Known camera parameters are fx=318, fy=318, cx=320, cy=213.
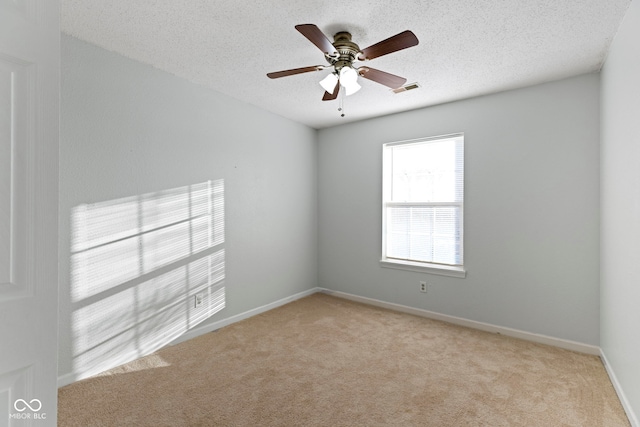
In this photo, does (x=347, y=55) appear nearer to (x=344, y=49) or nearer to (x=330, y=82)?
(x=344, y=49)

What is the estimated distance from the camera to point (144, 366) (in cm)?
256

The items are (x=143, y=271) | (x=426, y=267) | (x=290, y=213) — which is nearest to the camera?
(x=143, y=271)

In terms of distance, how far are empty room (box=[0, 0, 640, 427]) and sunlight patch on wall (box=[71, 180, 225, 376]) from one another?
2 cm

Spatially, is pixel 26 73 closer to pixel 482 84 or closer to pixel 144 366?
pixel 144 366

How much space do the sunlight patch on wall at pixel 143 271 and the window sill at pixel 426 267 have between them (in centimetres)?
205

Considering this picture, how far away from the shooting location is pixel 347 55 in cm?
225

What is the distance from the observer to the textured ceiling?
1.96 meters

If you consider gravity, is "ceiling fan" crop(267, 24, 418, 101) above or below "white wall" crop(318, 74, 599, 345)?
above

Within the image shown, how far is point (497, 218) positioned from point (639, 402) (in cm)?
183

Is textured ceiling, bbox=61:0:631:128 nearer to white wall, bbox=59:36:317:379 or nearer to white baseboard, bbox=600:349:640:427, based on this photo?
white wall, bbox=59:36:317:379

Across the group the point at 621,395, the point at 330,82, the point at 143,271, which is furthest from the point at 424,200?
the point at 143,271

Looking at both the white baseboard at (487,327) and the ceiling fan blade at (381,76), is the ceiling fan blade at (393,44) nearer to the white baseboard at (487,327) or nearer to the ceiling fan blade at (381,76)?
the ceiling fan blade at (381,76)

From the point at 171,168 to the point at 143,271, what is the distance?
3.12ft

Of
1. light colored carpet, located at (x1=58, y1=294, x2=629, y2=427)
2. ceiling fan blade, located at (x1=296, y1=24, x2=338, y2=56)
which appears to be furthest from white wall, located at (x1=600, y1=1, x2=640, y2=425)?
ceiling fan blade, located at (x1=296, y1=24, x2=338, y2=56)
